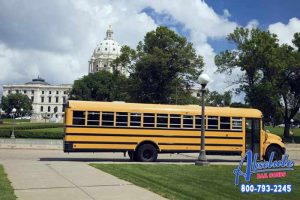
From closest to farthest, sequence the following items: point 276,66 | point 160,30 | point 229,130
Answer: point 229,130, point 276,66, point 160,30

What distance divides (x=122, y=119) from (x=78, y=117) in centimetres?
205

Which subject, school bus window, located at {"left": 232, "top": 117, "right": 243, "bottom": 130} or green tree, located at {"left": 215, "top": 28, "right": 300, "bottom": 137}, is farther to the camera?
green tree, located at {"left": 215, "top": 28, "right": 300, "bottom": 137}

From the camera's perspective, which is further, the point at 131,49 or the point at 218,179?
the point at 131,49

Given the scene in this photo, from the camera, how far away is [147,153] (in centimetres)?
2094

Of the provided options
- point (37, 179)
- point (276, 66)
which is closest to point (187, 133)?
point (37, 179)

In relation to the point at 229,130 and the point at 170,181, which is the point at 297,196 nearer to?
the point at 170,181

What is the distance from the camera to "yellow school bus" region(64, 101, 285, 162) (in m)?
20.0

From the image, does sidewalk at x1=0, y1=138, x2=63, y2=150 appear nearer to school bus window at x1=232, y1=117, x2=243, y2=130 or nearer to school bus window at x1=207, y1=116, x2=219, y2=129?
school bus window at x1=207, y1=116, x2=219, y2=129

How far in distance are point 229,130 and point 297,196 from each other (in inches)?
406

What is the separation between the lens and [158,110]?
20.8 metres

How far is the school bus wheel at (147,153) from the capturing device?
67.6 ft

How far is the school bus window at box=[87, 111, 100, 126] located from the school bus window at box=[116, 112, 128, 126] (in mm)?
930

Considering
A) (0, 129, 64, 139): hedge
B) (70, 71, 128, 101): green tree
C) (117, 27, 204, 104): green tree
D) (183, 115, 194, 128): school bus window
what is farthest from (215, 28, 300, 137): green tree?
(70, 71, 128, 101): green tree

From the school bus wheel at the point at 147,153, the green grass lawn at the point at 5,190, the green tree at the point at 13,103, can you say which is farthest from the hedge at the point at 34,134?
the green tree at the point at 13,103
